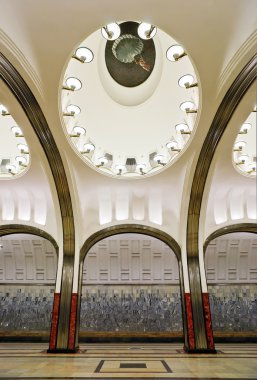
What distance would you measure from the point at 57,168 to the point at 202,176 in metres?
4.26

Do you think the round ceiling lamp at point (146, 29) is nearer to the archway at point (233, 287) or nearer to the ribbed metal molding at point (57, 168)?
the ribbed metal molding at point (57, 168)

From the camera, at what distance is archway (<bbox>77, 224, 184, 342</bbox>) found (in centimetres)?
1345

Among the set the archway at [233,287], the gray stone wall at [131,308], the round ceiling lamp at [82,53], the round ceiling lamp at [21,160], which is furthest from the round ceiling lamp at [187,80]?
the gray stone wall at [131,308]

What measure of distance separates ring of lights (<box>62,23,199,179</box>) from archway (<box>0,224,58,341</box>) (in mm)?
5941

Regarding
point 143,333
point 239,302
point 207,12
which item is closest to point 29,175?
point 207,12

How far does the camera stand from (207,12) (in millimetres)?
5270

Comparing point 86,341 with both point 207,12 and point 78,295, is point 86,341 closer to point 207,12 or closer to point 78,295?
point 78,295

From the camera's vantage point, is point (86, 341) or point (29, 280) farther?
point (29, 280)

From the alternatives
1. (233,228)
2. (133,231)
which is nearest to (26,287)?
(133,231)

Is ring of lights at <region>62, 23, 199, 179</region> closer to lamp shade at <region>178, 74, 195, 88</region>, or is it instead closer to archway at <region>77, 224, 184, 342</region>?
lamp shade at <region>178, 74, 195, 88</region>

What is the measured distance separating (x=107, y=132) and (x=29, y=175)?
2764 millimetres

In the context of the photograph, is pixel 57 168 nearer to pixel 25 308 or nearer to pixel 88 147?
pixel 88 147

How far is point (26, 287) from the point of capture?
14422 millimetres

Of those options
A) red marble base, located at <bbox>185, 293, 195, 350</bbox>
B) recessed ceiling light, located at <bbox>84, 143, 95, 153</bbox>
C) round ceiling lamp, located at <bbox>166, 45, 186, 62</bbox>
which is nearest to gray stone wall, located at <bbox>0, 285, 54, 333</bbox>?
red marble base, located at <bbox>185, 293, 195, 350</bbox>
